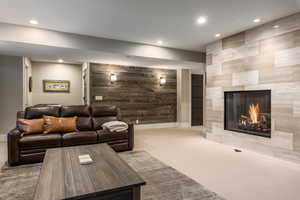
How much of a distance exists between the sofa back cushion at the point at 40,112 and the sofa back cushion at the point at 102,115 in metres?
0.80

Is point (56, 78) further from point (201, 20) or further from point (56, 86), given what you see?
point (201, 20)

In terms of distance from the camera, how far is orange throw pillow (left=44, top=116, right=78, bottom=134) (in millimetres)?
3533

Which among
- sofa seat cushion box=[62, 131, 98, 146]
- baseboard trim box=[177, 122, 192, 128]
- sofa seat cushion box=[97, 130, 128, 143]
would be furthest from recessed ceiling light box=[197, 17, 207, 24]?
baseboard trim box=[177, 122, 192, 128]

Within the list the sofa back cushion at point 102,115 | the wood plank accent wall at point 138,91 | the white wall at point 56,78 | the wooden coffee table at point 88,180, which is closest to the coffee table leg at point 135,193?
the wooden coffee table at point 88,180

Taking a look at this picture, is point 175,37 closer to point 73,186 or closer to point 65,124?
point 65,124

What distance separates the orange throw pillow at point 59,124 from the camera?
11.6 feet

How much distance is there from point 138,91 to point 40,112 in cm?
342

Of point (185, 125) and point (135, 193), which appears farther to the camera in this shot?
point (185, 125)

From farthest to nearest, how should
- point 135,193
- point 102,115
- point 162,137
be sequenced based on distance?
1. point 162,137
2. point 102,115
3. point 135,193

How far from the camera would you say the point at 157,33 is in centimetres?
401

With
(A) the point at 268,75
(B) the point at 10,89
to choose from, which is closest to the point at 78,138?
(B) the point at 10,89

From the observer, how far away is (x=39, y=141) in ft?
10.4

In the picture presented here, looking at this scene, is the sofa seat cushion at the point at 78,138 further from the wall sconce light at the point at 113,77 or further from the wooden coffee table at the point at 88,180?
the wall sconce light at the point at 113,77

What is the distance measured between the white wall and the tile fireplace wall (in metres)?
5.26
